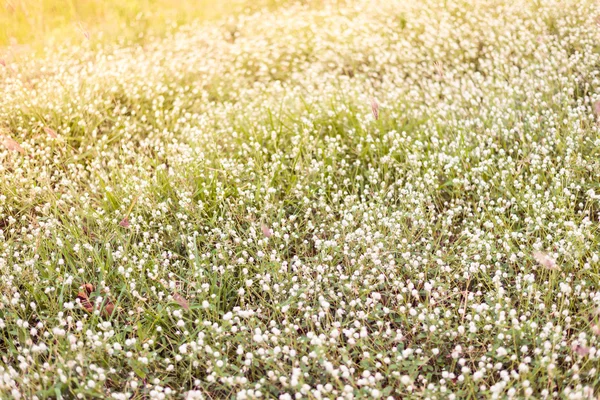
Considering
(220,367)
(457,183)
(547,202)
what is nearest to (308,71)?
(457,183)

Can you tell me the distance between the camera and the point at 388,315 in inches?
140

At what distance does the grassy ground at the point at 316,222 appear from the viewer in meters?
3.08

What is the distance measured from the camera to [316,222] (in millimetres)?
4258

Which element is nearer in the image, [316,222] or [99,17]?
[316,222]

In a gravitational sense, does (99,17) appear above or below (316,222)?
above

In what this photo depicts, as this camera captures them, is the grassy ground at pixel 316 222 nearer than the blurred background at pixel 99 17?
Yes

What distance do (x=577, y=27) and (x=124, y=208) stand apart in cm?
486

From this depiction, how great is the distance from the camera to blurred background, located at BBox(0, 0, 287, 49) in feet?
24.5

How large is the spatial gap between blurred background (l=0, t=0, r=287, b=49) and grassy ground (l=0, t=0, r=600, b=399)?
31.9 inches

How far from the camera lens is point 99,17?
810cm

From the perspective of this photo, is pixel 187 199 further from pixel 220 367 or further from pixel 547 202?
pixel 547 202

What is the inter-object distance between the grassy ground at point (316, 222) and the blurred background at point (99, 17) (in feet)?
2.66

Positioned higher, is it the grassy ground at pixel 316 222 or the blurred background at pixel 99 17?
the blurred background at pixel 99 17

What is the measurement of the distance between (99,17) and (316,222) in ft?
18.1
